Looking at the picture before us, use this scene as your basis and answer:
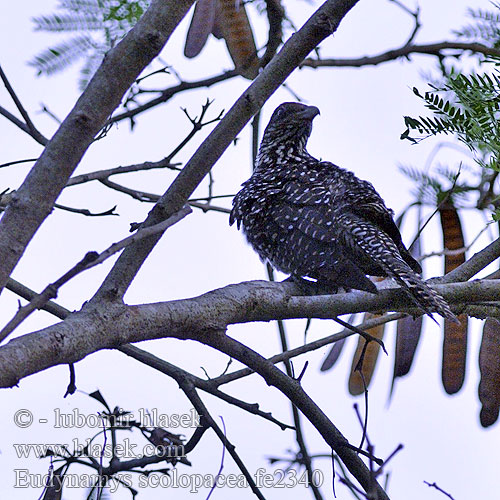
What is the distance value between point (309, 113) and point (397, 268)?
8.17ft

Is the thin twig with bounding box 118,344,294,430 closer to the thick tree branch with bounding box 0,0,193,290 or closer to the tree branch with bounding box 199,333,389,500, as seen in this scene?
the tree branch with bounding box 199,333,389,500

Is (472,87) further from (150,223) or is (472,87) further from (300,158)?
(300,158)

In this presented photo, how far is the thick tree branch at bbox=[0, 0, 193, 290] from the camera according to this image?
2.58 meters

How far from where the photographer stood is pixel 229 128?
321 centimetres

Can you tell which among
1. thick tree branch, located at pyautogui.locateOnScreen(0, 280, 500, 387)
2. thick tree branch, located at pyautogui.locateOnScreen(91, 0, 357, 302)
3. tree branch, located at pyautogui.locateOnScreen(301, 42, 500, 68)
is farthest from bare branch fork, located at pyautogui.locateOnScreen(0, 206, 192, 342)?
tree branch, located at pyautogui.locateOnScreen(301, 42, 500, 68)

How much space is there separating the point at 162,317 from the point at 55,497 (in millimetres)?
697

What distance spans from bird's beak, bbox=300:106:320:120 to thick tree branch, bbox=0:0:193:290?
342cm

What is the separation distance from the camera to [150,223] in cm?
320

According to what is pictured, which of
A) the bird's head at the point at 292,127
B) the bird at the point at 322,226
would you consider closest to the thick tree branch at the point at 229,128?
the bird at the point at 322,226

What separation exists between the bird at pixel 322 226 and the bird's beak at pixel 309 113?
0.72m

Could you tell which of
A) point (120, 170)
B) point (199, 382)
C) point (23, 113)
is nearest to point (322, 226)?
point (120, 170)

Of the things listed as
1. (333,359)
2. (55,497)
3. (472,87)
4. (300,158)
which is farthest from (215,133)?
(300,158)

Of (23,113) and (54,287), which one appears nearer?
(54,287)

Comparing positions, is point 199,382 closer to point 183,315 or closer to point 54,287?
point 183,315
